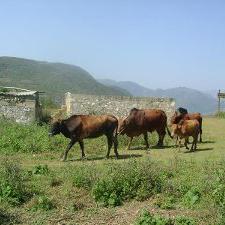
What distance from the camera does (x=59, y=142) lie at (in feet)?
60.6

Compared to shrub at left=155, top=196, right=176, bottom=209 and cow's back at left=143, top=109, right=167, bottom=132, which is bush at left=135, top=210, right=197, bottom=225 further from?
cow's back at left=143, top=109, right=167, bottom=132

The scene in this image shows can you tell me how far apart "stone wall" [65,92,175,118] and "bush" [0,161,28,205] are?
41.6ft

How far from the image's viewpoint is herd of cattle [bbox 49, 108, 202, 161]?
16797mm

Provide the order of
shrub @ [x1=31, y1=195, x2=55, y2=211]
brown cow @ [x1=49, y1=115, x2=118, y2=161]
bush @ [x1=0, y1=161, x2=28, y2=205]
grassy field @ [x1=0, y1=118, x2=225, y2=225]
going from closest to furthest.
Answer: grassy field @ [x1=0, y1=118, x2=225, y2=225] < shrub @ [x1=31, y1=195, x2=55, y2=211] < bush @ [x1=0, y1=161, x2=28, y2=205] < brown cow @ [x1=49, y1=115, x2=118, y2=161]

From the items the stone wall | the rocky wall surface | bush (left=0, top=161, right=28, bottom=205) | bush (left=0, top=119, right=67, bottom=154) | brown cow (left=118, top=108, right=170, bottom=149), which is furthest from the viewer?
the stone wall

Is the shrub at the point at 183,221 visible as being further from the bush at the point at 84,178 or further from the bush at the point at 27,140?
the bush at the point at 27,140

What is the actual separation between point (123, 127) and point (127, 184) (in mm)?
7745

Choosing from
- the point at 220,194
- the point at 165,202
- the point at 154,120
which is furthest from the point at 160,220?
the point at 154,120

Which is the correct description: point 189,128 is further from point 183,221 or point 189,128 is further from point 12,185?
point 183,221

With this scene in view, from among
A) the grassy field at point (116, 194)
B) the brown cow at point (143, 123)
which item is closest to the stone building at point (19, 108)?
the brown cow at point (143, 123)

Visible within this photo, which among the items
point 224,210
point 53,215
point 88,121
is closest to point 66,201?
point 53,215

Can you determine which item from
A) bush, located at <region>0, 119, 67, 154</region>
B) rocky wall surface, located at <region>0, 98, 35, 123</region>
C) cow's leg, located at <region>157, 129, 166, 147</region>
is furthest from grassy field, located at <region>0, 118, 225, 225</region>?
rocky wall surface, located at <region>0, 98, 35, 123</region>

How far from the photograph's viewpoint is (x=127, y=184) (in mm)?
11461

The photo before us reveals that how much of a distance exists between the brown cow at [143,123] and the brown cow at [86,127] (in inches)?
87.8
